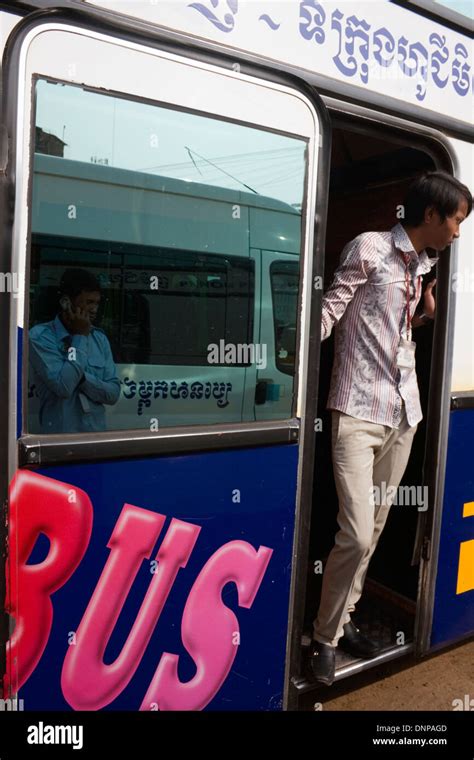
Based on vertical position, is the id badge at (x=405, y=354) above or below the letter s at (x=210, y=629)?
above

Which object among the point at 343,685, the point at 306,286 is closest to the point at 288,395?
the point at 306,286

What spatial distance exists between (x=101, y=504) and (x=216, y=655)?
69 cm

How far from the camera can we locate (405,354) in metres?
2.53

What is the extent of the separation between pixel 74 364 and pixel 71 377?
4 cm

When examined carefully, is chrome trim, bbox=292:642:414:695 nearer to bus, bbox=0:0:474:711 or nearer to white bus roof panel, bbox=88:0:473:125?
bus, bbox=0:0:474:711

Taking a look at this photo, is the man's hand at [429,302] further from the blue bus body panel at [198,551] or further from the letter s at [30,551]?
the letter s at [30,551]

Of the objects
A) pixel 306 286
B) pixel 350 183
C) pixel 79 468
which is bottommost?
pixel 79 468

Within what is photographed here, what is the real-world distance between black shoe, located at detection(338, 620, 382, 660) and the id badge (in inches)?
45.4

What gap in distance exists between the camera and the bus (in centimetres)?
167

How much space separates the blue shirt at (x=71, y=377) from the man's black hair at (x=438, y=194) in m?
1.36

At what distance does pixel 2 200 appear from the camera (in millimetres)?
1584

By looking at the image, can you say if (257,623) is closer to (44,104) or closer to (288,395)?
(288,395)

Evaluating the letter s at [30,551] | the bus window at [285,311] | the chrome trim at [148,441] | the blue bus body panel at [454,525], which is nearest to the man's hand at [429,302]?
the blue bus body panel at [454,525]

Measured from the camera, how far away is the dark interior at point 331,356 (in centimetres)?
305
